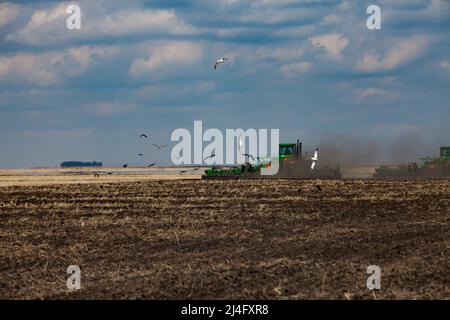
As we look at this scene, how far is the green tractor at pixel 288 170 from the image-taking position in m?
76.2

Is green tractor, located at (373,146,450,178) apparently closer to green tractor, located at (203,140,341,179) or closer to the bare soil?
green tractor, located at (203,140,341,179)

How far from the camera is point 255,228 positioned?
27375 mm

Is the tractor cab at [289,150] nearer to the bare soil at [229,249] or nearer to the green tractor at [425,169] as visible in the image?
the green tractor at [425,169]

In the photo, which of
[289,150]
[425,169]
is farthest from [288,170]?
[425,169]

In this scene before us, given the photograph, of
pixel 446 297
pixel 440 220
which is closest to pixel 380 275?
pixel 446 297

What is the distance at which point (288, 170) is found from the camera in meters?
77.2

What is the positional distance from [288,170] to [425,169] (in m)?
14.3

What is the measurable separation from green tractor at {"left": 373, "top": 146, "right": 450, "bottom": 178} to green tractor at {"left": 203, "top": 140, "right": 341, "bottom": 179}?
22.1ft

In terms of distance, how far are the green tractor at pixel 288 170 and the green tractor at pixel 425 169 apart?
6733 millimetres

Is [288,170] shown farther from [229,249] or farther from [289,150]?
[229,249]

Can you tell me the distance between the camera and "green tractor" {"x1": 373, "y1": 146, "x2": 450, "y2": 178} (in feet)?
259

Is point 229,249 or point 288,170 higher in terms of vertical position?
point 288,170
